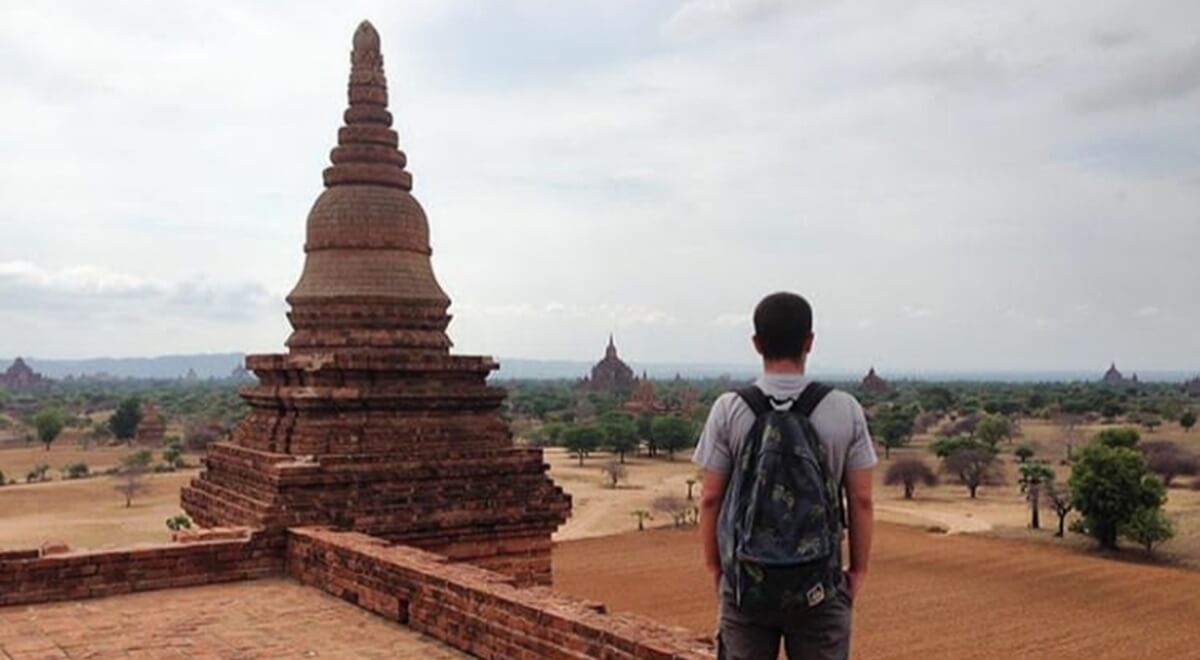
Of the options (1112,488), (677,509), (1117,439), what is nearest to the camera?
(1112,488)

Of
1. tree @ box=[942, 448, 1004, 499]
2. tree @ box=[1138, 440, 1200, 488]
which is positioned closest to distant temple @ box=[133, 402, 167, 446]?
tree @ box=[942, 448, 1004, 499]

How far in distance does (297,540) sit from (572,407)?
104241 millimetres

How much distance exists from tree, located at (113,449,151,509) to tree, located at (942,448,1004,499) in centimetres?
4159

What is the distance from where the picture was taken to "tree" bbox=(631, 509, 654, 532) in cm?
4659

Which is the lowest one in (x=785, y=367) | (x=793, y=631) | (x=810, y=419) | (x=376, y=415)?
(x=793, y=631)

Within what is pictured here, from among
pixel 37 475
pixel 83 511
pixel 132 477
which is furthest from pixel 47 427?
pixel 83 511

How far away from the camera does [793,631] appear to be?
12.4ft

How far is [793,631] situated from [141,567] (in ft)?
23.9

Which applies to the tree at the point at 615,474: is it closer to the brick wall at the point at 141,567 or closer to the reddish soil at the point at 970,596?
the reddish soil at the point at 970,596

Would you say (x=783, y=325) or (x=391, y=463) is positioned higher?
(x=783, y=325)

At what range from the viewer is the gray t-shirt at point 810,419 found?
3758mm

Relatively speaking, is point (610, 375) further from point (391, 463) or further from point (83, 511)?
point (391, 463)

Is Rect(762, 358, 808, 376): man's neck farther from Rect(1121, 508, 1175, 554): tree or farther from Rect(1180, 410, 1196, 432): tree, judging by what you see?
Rect(1180, 410, 1196, 432): tree

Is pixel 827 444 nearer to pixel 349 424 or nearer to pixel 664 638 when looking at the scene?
pixel 664 638
